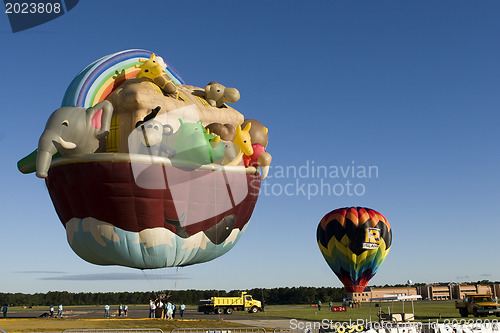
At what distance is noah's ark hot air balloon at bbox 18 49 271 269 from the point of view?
62.7 feet

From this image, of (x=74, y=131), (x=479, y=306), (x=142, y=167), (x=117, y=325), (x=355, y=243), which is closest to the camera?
(x=74, y=131)

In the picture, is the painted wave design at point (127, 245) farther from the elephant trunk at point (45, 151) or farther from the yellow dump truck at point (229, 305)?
the yellow dump truck at point (229, 305)

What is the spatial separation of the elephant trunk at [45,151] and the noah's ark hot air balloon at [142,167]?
33mm

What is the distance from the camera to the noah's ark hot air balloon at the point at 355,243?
43.5 meters

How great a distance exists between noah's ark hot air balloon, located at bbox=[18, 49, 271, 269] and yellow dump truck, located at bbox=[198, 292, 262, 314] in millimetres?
21915

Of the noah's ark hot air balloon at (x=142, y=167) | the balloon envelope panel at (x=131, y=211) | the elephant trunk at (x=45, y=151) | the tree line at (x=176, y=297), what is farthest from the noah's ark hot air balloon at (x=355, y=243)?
the tree line at (x=176, y=297)

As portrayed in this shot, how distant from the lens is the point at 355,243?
142ft

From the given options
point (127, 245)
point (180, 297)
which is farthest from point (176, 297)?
point (127, 245)

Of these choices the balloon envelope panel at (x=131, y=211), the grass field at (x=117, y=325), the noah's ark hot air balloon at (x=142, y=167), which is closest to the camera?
the noah's ark hot air balloon at (x=142, y=167)

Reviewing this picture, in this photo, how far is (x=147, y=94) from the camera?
19.7m

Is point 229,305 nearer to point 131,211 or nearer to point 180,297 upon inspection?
point 131,211

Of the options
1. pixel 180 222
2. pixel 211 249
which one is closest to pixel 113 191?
pixel 180 222

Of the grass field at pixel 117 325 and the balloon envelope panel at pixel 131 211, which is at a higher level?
the balloon envelope panel at pixel 131 211

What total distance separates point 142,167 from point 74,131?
2.58 metres
